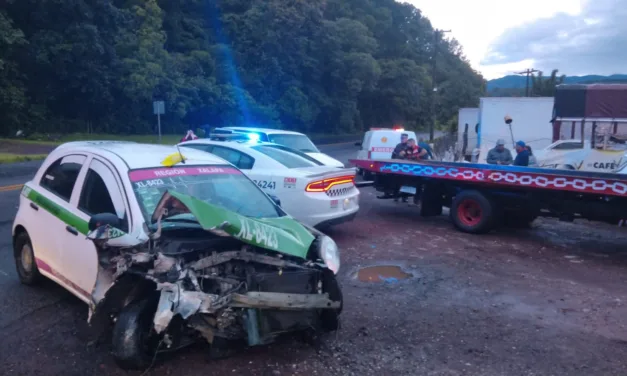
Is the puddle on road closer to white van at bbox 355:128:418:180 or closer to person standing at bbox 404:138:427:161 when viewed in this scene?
person standing at bbox 404:138:427:161

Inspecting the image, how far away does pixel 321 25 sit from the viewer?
162 ft

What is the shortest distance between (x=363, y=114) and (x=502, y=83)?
285 ft

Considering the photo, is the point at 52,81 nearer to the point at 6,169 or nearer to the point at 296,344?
the point at 6,169

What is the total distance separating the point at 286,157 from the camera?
980 cm

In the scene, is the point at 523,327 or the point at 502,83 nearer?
the point at 523,327

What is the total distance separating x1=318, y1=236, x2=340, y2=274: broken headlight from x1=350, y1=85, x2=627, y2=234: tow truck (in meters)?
5.40

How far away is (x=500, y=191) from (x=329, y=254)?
239 inches

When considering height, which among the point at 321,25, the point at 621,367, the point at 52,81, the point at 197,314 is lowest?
the point at 621,367

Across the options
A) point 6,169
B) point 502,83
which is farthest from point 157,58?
point 502,83

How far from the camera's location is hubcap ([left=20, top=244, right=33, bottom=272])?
627 cm

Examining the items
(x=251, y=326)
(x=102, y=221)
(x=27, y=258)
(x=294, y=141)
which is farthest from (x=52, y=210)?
(x=294, y=141)

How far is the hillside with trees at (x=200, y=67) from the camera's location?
32625 millimetres

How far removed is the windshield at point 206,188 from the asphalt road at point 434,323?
4.22ft

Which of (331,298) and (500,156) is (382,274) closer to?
(331,298)
